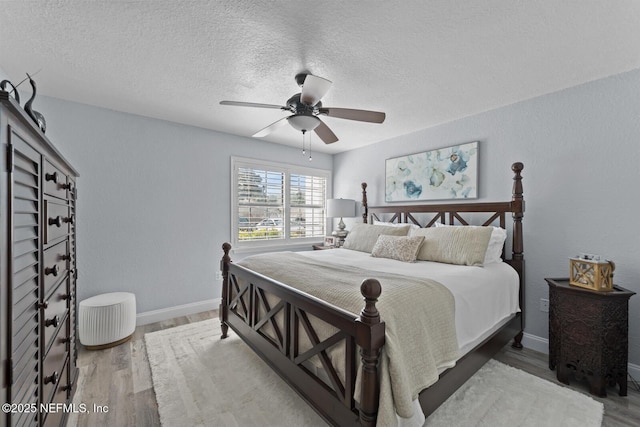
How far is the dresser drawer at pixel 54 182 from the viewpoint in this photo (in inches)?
49.5

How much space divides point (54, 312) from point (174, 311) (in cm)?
217

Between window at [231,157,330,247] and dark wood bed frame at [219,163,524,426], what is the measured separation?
1312 mm

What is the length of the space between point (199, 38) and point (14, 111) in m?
1.29

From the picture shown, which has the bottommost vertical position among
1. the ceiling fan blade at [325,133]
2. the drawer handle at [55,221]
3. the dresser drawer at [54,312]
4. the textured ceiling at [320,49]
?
the dresser drawer at [54,312]

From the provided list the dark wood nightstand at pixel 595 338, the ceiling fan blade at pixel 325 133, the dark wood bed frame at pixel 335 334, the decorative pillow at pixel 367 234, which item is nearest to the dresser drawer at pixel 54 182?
the dark wood bed frame at pixel 335 334

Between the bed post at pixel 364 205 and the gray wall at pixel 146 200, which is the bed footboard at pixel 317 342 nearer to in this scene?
the gray wall at pixel 146 200

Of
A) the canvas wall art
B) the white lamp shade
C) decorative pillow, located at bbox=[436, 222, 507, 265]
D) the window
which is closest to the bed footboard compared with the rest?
the window

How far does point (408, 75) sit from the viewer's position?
2.29 meters

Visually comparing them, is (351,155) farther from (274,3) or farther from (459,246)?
(274,3)

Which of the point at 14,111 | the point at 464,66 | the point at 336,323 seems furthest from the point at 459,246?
the point at 14,111

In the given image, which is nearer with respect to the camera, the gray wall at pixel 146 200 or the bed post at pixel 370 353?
the bed post at pixel 370 353

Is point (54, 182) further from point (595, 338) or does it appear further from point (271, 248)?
point (595, 338)

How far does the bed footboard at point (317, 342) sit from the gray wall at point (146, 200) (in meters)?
1.45

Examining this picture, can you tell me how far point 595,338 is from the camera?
198 cm
